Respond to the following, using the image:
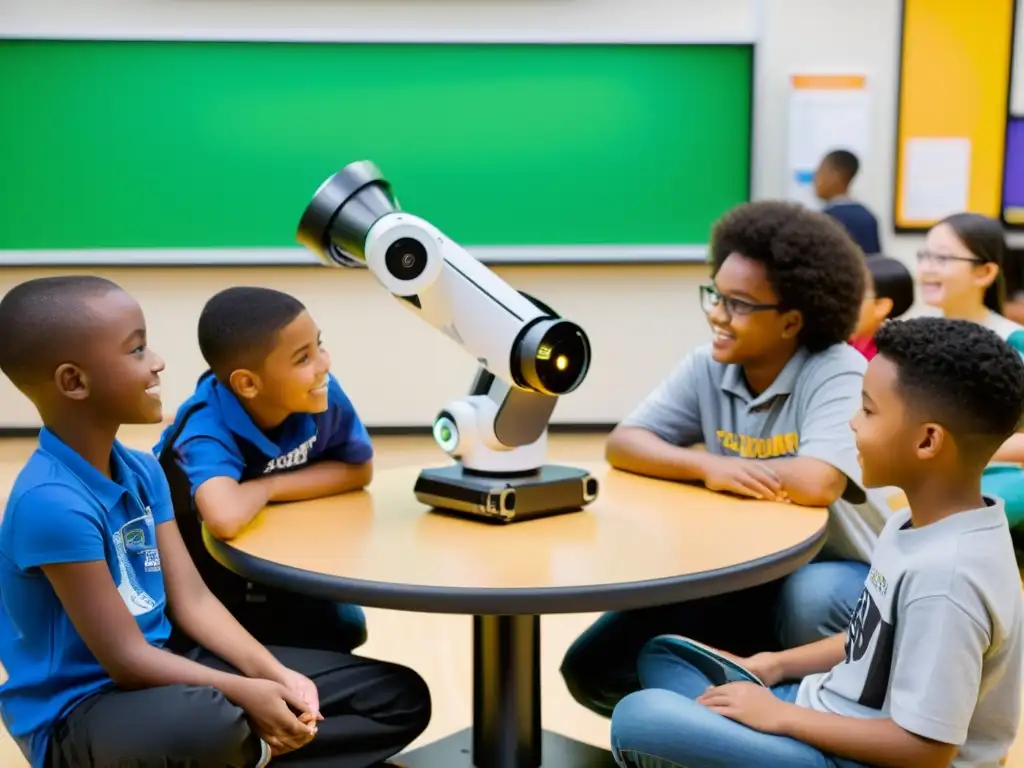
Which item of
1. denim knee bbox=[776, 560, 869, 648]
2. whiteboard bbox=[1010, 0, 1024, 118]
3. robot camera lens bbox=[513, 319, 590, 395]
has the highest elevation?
whiteboard bbox=[1010, 0, 1024, 118]

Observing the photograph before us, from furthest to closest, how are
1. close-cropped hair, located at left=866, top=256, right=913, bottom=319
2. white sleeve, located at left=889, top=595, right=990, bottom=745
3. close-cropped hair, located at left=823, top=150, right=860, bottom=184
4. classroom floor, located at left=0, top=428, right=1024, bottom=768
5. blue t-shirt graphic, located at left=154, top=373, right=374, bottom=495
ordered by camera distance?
close-cropped hair, located at left=823, top=150, right=860, bottom=184, close-cropped hair, located at left=866, top=256, right=913, bottom=319, classroom floor, located at left=0, top=428, right=1024, bottom=768, blue t-shirt graphic, located at left=154, top=373, right=374, bottom=495, white sleeve, located at left=889, top=595, right=990, bottom=745

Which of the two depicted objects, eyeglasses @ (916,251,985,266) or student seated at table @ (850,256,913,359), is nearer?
student seated at table @ (850,256,913,359)

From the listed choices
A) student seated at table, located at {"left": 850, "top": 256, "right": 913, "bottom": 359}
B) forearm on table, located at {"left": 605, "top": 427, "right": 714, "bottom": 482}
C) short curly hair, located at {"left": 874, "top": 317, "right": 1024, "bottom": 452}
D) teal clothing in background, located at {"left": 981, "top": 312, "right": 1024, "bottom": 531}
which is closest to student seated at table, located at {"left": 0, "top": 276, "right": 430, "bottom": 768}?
forearm on table, located at {"left": 605, "top": 427, "right": 714, "bottom": 482}

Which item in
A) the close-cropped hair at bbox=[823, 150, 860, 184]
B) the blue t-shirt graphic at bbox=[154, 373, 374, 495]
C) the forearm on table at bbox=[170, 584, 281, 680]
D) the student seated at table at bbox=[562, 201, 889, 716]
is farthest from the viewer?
the close-cropped hair at bbox=[823, 150, 860, 184]

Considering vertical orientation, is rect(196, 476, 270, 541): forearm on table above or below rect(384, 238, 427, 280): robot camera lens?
below

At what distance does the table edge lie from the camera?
3.99 ft

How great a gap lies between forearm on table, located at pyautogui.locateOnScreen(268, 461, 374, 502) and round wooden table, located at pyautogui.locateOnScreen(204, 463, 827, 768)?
2cm

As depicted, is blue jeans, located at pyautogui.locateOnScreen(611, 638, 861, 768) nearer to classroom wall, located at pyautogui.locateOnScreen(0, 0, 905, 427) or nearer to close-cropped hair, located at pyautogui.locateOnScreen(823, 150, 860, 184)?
classroom wall, located at pyautogui.locateOnScreen(0, 0, 905, 427)

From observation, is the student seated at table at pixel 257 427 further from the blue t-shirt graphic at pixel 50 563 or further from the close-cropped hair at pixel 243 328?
the blue t-shirt graphic at pixel 50 563

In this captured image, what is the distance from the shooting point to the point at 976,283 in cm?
305

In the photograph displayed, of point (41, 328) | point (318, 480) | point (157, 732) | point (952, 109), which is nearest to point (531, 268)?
Answer: point (952, 109)

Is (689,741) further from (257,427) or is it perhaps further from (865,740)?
(257,427)

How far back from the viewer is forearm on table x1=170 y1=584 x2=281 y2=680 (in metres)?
1.41

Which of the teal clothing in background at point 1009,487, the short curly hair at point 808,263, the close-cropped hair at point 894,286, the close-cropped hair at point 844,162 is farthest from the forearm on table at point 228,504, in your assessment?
the close-cropped hair at point 844,162
